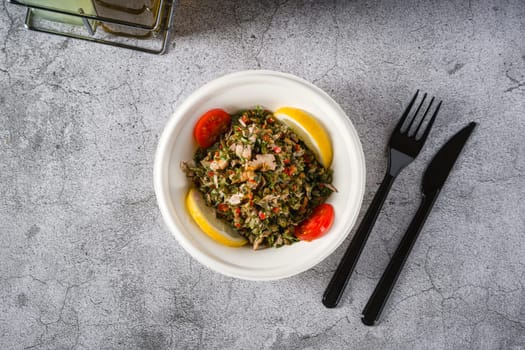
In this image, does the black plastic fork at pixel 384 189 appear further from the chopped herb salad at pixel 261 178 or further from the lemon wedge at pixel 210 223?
the lemon wedge at pixel 210 223

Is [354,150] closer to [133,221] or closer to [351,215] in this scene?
[351,215]

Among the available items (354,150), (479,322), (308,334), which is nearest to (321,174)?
(354,150)

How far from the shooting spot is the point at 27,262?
1.53 m

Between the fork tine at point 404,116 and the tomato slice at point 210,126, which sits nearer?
the tomato slice at point 210,126

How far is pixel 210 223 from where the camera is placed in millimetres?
1240

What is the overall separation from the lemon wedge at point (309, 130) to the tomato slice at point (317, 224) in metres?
0.13

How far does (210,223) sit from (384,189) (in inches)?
22.9

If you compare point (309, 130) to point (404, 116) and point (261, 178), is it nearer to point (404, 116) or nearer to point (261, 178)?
point (261, 178)

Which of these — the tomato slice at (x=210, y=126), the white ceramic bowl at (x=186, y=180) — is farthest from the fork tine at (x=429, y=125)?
the tomato slice at (x=210, y=126)

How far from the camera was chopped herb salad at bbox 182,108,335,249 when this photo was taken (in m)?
1.23

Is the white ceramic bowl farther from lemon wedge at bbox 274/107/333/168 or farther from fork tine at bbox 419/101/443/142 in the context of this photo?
fork tine at bbox 419/101/443/142

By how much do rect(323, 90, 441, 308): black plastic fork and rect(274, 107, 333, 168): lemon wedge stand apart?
272 mm

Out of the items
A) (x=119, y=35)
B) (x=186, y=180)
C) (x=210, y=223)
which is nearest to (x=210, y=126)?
(x=186, y=180)

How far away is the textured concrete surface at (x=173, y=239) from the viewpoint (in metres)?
1.51
